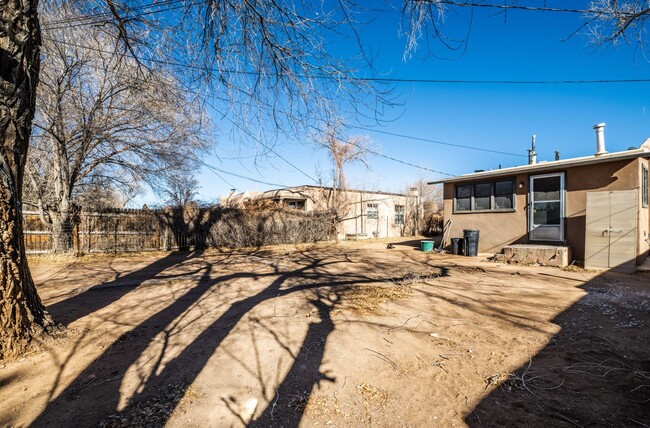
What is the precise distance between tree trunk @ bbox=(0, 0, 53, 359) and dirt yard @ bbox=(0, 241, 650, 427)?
32 centimetres

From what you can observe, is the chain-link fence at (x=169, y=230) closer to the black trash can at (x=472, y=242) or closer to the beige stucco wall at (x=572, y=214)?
the beige stucco wall at (x=572, y=214)

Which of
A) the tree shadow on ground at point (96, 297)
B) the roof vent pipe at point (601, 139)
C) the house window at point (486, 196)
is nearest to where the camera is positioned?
the tree shadow on ground at point (96, 297)

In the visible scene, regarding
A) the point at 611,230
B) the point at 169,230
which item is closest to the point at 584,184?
the point at 611,230

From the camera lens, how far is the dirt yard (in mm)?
2094

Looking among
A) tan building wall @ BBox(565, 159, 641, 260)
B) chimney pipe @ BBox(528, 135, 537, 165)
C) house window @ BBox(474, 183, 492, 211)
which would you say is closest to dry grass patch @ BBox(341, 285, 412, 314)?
tan building wall @ BBox(565, 159, 641, 260)

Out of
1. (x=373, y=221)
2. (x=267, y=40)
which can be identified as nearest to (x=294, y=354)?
(x=267, y=40)

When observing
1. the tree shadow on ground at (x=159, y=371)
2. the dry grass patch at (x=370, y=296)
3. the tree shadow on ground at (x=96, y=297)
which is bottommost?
the tree shadow on ground at (x=159, y=371)

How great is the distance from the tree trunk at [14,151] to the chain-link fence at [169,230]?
9387 mm

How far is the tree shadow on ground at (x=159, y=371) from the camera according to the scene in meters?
2.05

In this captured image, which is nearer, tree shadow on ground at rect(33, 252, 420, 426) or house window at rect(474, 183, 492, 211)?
tree shadow on ground at rect(33, 252, 420, 426)

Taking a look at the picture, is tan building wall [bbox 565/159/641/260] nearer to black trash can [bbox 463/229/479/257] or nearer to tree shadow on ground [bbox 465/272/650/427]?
black trash can [bbox 463/229/479/257]

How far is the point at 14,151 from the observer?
282 cm

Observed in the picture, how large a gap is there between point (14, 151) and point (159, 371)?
99.3 inches

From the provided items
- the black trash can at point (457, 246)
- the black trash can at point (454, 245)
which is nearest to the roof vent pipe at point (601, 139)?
the black trash can at point (457, 246)
